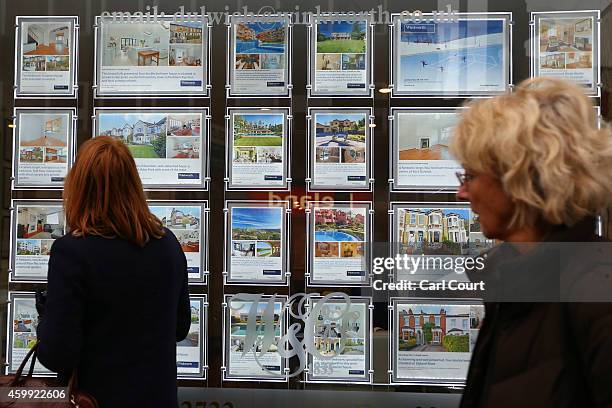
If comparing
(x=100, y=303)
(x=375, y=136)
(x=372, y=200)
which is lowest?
(x=100, y=303)

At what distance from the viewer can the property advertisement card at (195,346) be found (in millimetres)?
3930

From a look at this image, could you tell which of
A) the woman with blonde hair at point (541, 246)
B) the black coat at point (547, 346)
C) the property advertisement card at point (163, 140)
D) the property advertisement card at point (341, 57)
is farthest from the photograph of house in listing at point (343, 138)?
the black coat at point (547, 346)

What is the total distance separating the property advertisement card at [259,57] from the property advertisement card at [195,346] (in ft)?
4.47

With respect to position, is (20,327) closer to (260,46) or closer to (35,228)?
(35,228)

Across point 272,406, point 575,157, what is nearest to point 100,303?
point 575,157

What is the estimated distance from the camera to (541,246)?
1479mm

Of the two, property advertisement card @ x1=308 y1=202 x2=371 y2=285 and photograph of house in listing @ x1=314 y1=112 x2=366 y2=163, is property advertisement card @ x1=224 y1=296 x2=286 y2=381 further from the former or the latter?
photograph of house in listing @ x1=314 y1=112 x2=366 y2=163

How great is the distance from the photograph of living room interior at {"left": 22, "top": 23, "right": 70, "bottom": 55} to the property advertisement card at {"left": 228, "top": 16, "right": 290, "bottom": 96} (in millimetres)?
1098

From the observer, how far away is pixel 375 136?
385 cm

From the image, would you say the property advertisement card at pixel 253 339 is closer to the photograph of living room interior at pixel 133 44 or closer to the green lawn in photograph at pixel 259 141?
the green lawn in photograph at pixel 259 141

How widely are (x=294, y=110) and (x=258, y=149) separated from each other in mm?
332

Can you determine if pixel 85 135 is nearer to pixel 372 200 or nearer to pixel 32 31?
pixel 32 31

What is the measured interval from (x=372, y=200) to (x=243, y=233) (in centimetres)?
83

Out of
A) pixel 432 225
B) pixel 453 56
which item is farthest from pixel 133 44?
pixel 432 225
